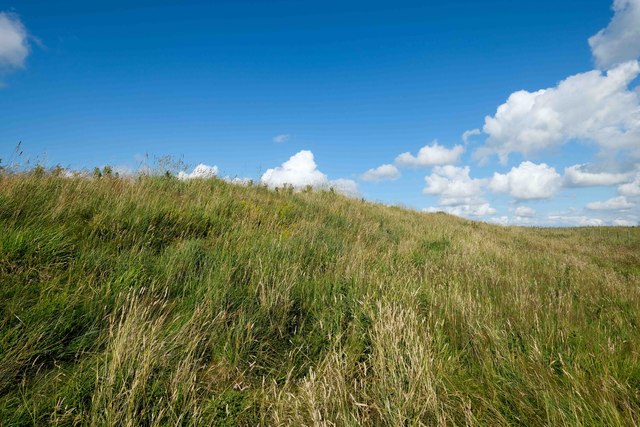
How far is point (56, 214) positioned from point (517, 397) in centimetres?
524

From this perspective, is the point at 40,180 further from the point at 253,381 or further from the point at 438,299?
the point at 438,299

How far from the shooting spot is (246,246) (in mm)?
4770

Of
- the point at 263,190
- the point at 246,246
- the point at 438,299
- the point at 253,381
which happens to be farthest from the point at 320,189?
the point at 253,381

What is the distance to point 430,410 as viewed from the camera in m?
2.02

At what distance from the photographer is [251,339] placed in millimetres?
2781

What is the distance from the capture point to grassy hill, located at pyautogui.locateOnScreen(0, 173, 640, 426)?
2.01 metres

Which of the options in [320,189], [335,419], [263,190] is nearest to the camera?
[335,419]

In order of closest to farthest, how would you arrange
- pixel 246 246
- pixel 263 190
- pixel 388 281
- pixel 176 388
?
pixel 176 388 → pixel 388 281 → pixel 246 246 → pixel 263 190

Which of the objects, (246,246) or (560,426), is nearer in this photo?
(560,426)

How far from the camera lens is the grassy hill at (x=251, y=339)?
6.60 ft

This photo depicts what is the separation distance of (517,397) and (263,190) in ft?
32.2

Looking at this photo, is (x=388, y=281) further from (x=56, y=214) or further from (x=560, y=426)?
(x=56, y=214)

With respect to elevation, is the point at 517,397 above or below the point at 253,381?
above

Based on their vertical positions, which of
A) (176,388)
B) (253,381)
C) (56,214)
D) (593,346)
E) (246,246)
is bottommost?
(253,381)
